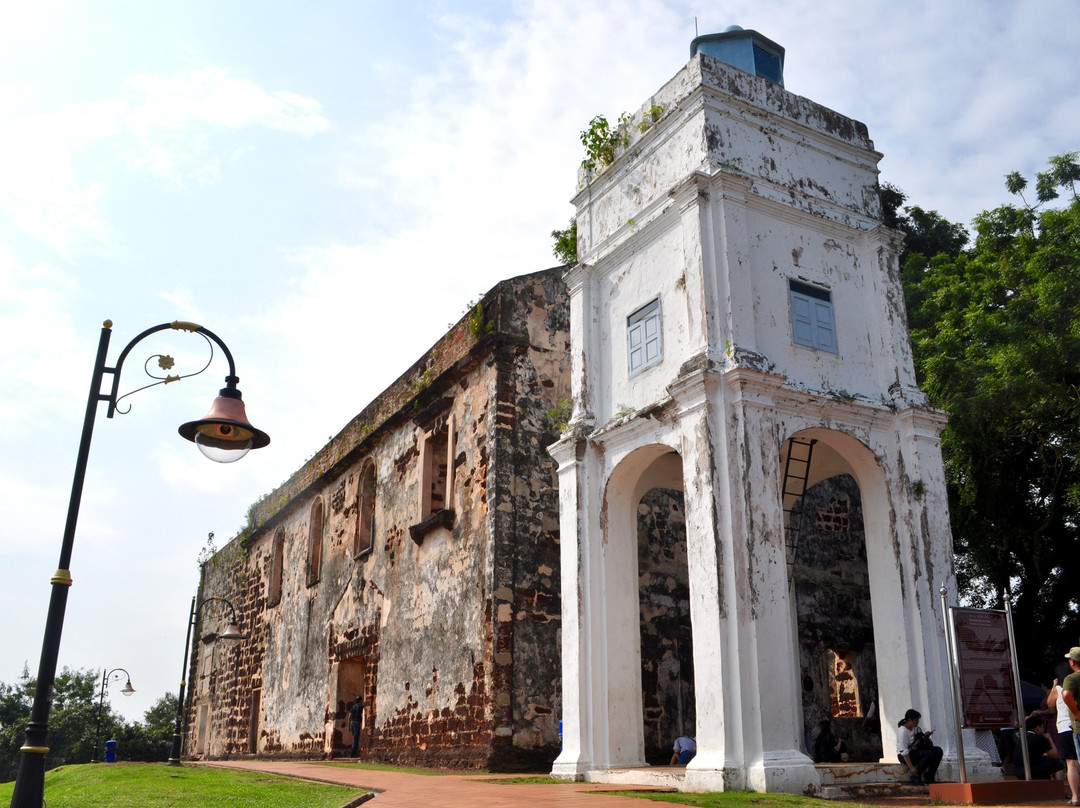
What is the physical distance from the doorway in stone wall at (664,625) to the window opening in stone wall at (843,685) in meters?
3.71

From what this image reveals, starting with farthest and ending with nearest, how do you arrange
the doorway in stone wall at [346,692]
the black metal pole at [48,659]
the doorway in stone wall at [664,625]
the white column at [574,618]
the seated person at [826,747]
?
the doorway in stone wall at [346,692], the seated person at [826,747], the doorway in stone wall at [664,625], the white column at [574,618], the black metal pole at [48,659]

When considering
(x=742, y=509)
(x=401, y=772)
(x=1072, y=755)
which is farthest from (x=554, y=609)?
(x=1072, y=755)

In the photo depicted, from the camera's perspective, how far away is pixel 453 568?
41.9 ft

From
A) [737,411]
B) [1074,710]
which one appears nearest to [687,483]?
[737,411]

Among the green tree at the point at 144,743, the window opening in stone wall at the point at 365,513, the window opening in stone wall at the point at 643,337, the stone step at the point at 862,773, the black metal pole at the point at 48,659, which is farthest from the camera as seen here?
the green tree at the point at 144,743

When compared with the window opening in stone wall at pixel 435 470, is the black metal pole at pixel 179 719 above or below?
below

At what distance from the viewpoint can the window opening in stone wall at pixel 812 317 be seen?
961 centimetres

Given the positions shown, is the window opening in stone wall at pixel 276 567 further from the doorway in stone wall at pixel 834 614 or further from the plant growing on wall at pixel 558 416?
the doorway in stone wall at pixel 834 614

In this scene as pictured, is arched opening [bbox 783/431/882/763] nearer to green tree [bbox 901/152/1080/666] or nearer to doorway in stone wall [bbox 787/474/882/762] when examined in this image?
doorway in stone wall [bbox 787/474/882/762]

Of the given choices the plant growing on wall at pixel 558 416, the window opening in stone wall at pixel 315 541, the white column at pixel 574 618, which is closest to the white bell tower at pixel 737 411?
the white column at pixel 574 618

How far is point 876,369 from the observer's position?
9.95 meters

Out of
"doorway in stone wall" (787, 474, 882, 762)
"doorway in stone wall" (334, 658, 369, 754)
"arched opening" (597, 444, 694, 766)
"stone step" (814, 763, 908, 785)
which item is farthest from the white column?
"doorway in stone wall" (334, 658, 369, 754)

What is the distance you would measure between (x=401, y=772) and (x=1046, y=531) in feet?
33.2

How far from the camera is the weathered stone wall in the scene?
37.9 feet
